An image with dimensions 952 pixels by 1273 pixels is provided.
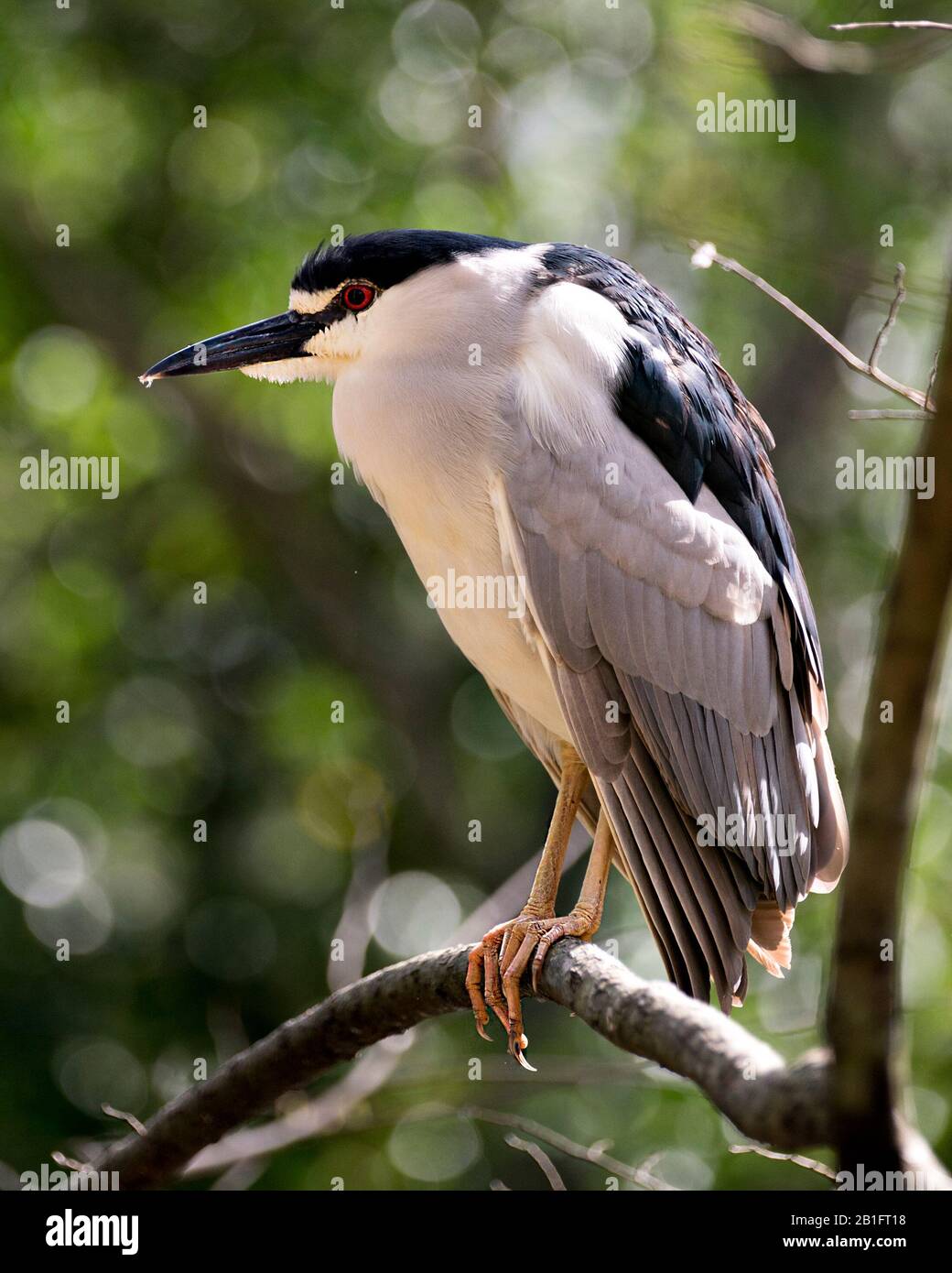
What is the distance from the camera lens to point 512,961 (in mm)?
2213

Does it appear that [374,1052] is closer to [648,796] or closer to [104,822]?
[648,796]

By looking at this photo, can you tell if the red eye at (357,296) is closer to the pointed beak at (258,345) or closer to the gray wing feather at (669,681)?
the pointed beak at (258,345)

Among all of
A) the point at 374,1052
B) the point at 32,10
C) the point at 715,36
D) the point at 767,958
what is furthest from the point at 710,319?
the point at 767,958

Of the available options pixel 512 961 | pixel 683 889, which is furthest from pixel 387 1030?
pixel 683 889

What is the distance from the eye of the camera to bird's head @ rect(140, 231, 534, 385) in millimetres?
2521

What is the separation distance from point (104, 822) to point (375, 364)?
12.2ft

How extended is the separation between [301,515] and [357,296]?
3147mm

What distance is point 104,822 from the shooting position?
5762 mm

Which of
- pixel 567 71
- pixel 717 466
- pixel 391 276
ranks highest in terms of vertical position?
pixel 567 71

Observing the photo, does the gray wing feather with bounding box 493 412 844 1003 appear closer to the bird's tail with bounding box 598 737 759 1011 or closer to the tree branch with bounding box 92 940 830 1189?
the bird's tail with bounding box 598 737 759 1011

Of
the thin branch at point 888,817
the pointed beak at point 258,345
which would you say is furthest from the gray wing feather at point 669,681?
the thin branch at point 888,817
